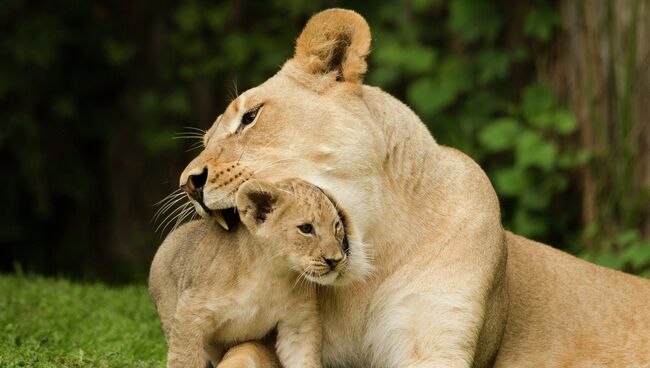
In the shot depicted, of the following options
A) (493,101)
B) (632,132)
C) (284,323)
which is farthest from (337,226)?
(493,101)

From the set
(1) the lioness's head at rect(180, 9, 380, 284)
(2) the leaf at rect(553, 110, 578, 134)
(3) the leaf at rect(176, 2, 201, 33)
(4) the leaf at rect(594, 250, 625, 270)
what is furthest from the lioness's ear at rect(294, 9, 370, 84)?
(3) the leaf at rect(176, 2, 201, 33)

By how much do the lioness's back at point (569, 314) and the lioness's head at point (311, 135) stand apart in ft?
2.95

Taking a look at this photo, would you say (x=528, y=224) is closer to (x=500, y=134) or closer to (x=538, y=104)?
(x=500, y=134)

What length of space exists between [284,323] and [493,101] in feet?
16.3

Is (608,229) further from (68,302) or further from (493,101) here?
(68,302)

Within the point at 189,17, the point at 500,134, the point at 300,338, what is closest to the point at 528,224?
the point at 500,134

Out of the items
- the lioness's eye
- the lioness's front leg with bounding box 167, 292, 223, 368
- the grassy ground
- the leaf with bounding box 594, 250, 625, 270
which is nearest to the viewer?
the lioness's front leg with bounding box 167, 292, 223, 368

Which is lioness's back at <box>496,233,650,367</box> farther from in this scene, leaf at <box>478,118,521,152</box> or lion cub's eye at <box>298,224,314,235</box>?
leaf at <box>478,118,521,152</box>

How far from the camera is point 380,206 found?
14.1 feet

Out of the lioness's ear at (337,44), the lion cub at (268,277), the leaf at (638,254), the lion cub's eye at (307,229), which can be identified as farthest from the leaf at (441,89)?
the lion cub's eye at (307,229)

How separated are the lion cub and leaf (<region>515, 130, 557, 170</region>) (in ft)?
13.8

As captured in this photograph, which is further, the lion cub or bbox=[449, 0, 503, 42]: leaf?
bbox=[449, 0, 503, 42]: leaf

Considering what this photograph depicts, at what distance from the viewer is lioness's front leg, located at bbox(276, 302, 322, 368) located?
419 cm

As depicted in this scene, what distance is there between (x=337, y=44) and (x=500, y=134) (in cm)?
407
